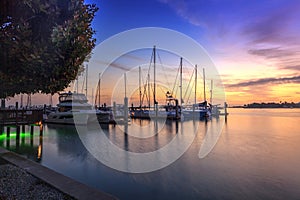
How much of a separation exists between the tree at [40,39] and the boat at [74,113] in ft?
70.2

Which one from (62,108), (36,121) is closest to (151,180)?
(36,121)

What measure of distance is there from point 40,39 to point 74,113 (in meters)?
22.4

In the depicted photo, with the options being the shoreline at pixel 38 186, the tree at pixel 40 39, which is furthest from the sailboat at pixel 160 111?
the tree at pixel 40 39

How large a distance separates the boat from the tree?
21.4m

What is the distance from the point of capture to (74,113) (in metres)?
24.6

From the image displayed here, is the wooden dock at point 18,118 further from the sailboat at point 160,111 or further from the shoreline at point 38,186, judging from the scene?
the sailboat at point 160,111

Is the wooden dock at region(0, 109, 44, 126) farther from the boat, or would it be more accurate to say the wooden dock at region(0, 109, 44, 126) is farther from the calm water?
the boat

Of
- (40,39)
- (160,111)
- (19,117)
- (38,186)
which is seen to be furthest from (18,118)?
(160,111)

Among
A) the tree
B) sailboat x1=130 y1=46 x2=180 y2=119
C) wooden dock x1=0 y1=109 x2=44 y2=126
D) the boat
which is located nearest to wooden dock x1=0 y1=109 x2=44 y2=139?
wooden dock x1=0 y1=109 x2=44 y2=126

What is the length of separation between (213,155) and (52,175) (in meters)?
7.47

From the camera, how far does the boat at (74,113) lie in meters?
24.5

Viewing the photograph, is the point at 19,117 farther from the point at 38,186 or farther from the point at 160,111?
the point at 160,111

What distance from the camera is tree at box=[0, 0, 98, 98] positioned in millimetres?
3301

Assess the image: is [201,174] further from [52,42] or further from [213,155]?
[52,42]
